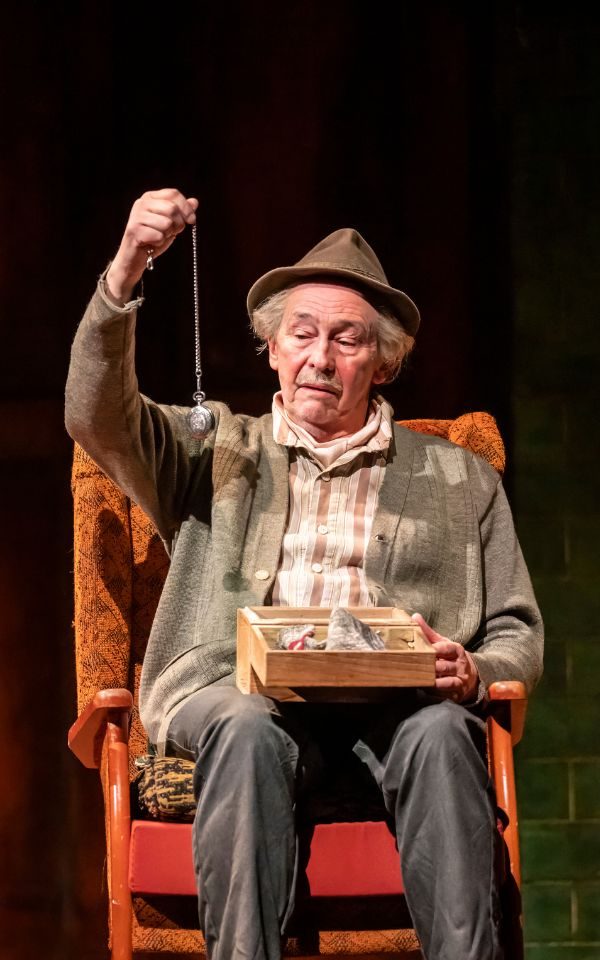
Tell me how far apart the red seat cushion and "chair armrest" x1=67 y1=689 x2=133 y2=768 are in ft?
0.66

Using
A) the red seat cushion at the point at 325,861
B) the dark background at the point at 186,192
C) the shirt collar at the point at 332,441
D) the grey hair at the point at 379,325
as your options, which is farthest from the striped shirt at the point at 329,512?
the dark background at the point at 186,192

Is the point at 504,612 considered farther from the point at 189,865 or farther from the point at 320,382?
the point at 189,865

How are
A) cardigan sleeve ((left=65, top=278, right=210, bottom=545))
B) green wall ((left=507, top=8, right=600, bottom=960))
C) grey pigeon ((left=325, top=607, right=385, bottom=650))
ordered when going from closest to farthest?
grey pigeon ((left=325, top=607, right=385, bottom=650)) < cardigan sleeve ((left=65, top=278, right=210, bottom=545)) < green wall ((left=507, top=8, right=600, bottom=960))

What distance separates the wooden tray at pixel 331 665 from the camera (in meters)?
2.04

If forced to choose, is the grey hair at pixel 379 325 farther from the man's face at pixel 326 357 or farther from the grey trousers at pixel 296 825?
the grey trousers at pixel 296 825

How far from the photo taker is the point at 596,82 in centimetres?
350

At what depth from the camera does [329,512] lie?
270 centimetres

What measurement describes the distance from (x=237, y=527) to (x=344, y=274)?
0.63 metres

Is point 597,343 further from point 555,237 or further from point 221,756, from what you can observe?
point 221,756

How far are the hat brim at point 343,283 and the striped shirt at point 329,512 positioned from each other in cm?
25

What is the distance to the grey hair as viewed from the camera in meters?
2.89

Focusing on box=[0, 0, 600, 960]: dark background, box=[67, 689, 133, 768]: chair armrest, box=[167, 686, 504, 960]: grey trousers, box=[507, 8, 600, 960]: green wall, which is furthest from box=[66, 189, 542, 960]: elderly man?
box=[507, 8, 600, 960]: green wall

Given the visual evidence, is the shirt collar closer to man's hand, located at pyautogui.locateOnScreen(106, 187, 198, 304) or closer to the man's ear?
the man's ear

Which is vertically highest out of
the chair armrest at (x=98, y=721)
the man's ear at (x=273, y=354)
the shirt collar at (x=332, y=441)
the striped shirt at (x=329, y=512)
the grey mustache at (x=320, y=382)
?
the man's ear at (x=273, y=354)
